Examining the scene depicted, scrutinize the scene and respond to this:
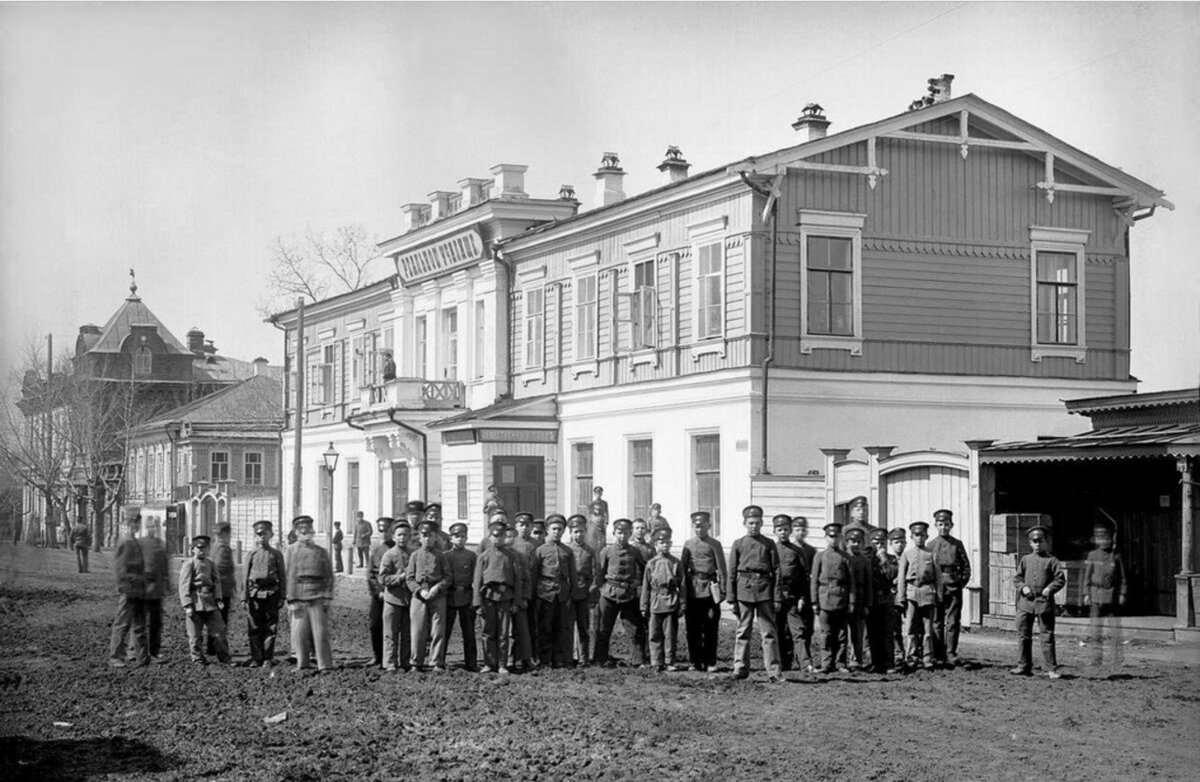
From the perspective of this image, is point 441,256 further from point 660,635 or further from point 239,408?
point 239,408

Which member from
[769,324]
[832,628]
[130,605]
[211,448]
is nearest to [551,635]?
[832,628]

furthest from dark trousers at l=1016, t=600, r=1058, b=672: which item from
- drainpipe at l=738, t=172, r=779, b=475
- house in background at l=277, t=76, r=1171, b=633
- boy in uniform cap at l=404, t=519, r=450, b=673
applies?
drainpipe at l=738, t=172, r=779, b=475

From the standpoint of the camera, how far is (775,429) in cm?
2792

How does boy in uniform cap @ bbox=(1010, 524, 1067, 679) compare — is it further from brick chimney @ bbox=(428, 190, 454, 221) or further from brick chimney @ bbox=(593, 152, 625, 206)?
brick chimney @ bbox=(428, 190, 454, 221)

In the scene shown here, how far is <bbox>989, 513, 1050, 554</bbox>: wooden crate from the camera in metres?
22.2

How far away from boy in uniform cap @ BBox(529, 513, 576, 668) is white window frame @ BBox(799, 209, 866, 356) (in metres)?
11.0

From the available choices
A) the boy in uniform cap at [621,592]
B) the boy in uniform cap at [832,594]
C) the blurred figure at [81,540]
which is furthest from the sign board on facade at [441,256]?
the boy in uniform cap at [832,594]

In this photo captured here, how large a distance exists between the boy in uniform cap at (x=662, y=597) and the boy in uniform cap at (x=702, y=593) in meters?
0.10

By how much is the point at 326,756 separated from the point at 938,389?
1850cm

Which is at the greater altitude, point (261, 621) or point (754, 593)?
point (754, 593)

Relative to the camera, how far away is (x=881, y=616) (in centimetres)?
1773

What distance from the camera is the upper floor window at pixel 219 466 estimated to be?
214 feet

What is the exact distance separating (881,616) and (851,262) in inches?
476

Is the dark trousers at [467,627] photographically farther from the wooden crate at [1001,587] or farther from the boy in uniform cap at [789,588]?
the wooden crate at [1001,587]
